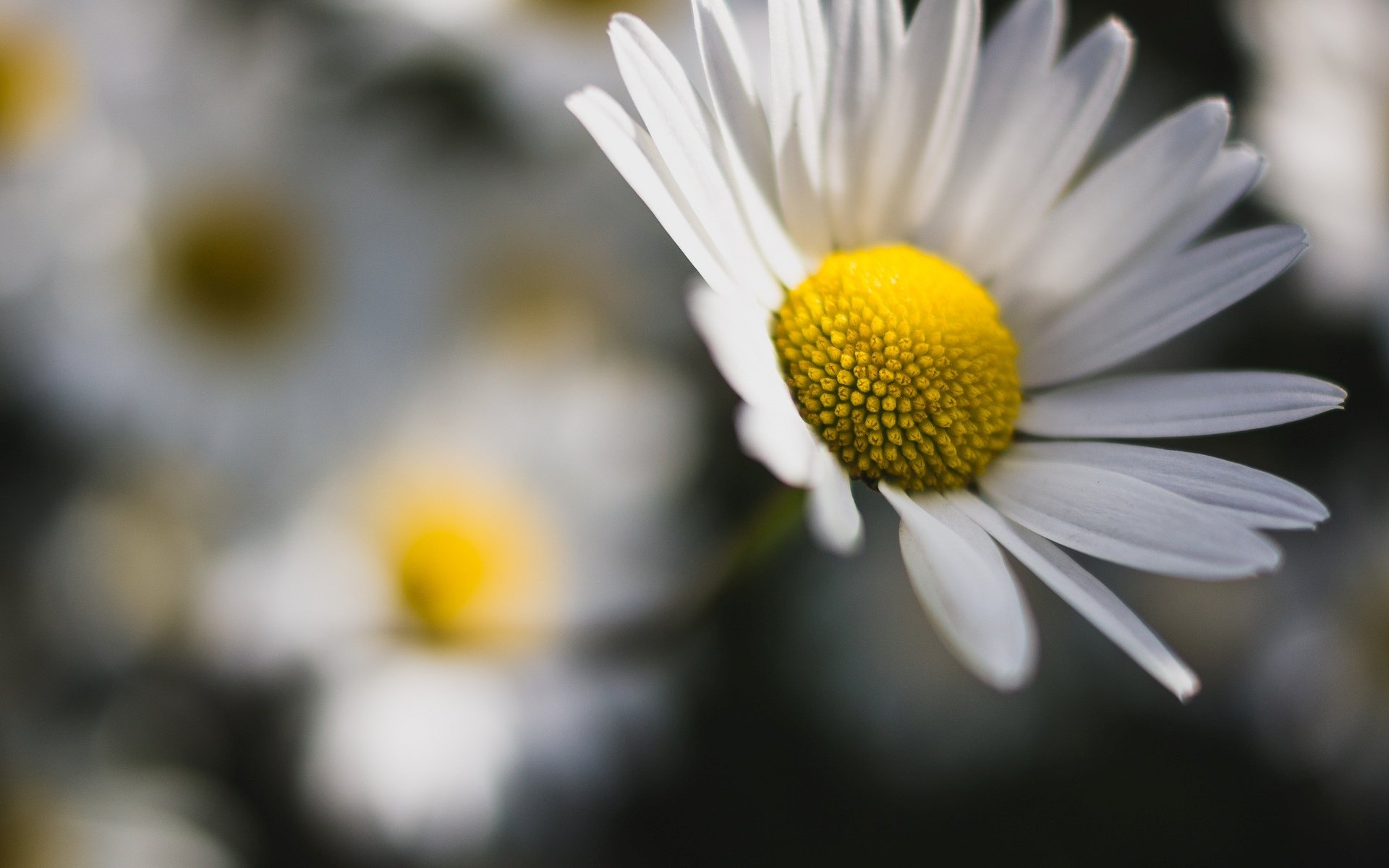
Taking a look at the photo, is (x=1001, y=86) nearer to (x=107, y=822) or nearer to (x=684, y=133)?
(x=684, y=133)

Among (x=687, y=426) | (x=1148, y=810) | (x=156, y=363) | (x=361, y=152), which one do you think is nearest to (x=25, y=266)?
(x=156, y=363)

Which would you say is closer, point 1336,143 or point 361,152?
point 361,152

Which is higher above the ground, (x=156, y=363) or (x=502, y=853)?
(x=156, y=363)

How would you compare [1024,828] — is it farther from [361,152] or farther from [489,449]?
[361,152]

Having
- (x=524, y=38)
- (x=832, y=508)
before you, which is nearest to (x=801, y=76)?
(x=832, y=508)

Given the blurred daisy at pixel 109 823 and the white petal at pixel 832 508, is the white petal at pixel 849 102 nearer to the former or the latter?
the white petal at pixel 832 508

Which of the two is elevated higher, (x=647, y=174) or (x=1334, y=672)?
(x=647, y=174)

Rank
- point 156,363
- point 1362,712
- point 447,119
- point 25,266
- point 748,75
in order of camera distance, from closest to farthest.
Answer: point 748,75 → point 25,266 → point 156,363 → point 447,119 → point 1362,712
